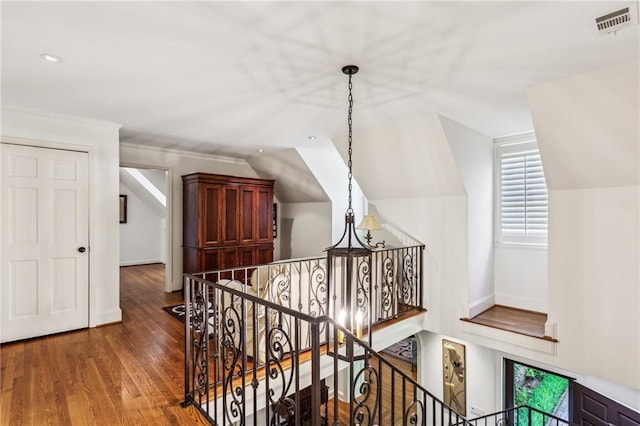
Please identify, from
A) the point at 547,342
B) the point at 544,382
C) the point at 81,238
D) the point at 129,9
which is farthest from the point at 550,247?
the point at 81,238

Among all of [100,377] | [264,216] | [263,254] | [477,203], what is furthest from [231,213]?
[477,203]

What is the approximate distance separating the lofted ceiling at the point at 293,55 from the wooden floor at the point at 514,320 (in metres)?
2.54

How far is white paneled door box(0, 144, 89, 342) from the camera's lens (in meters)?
3.33

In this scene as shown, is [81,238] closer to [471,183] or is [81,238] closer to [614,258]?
[471,183]

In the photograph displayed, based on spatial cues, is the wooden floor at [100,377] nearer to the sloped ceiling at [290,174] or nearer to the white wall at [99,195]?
the white wall at [99,195]

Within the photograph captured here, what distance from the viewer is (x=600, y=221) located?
3.26 meters

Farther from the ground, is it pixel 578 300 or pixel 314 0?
pixel 314 0

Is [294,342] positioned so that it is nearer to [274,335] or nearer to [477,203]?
[274,335]

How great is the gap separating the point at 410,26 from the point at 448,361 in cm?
462

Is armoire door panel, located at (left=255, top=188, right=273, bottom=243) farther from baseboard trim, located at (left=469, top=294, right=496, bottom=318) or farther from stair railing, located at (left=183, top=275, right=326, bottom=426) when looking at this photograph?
baseboard trim, located at (left=469, top=294, right=496, bottom=318)

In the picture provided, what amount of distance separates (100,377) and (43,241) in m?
1.85

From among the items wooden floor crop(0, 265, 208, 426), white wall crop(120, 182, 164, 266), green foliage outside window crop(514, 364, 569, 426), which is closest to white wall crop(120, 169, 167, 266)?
white wall crop(120, 182, 164, 266)

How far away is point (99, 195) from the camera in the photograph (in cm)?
386

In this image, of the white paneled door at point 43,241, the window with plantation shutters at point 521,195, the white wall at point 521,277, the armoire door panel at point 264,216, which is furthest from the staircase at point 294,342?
the white paneled door at point 43,241
